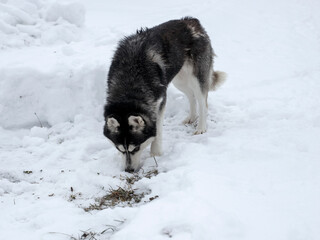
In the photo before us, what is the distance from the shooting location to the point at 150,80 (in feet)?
16.0

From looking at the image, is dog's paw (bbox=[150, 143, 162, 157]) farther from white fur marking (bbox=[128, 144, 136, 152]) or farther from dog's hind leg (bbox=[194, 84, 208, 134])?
dog's hind leg (bbox=[194, 84, 208, 134])

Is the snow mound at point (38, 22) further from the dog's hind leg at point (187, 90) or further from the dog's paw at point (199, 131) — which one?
the dog's paw at point (199, 131)

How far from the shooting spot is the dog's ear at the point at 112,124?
424cm

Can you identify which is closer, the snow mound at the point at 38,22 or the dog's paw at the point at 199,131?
the dog's paw at the point at 199,131

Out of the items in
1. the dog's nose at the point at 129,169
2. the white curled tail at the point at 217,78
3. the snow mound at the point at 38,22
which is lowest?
the dog's nose at the point at 129,169

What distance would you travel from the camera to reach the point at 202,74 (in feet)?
19.8

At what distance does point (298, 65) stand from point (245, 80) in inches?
71.6

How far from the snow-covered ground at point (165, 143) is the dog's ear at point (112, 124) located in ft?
2.17

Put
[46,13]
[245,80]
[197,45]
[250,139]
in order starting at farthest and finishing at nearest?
[46,13]
[245,80]
[197,45]
[250,139]

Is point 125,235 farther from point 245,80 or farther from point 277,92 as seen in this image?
point 245,80

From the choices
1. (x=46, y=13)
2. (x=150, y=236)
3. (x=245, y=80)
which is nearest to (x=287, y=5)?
(x=245, y=80)

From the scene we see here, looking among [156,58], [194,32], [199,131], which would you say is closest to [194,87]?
[199,131]

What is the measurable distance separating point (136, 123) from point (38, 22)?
724 cm

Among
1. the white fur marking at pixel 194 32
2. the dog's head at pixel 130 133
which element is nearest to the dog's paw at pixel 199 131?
the dog's head at pixel 130 133
